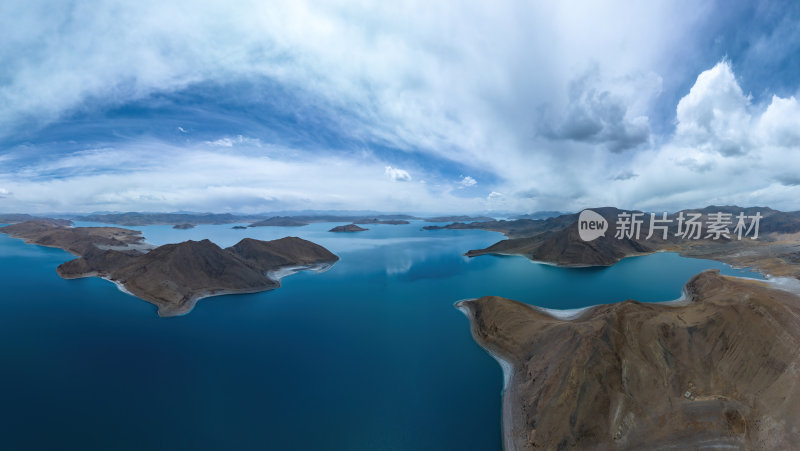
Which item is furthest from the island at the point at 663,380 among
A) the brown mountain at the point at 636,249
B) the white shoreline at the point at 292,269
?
the brown mountain at the point at 636,249

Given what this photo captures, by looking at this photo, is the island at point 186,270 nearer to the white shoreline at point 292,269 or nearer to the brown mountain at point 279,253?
the white shoreline at point 292,269

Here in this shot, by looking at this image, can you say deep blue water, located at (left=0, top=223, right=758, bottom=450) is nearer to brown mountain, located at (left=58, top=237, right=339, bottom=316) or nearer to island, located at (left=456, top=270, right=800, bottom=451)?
brown mountain, located at (left=58, top=237, right=339, bottom=316)

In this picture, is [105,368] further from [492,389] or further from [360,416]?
[492,389]

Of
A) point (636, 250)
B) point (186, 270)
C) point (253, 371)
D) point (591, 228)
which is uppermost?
point (591, 228)

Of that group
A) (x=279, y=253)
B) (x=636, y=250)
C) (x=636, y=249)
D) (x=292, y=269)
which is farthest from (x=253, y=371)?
(x=636, y=249)

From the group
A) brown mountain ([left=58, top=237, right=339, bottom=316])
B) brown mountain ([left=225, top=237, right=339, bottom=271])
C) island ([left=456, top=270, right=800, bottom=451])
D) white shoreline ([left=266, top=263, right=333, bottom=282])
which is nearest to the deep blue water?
brown mountain ([left=58, top=237, right=339, bottom=316])

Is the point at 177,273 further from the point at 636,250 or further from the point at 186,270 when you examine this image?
the point at 636,250
